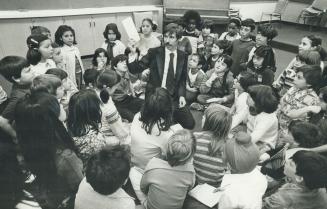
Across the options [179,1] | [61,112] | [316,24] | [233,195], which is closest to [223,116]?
[233,195]

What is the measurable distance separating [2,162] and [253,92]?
6.51 ft

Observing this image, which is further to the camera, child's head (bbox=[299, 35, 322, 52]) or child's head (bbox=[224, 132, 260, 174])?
child's head (bbox=[299, 35, 322, 52])

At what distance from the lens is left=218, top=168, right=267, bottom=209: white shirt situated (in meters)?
1.57

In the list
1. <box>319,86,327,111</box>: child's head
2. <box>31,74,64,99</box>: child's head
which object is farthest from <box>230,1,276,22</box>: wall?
<box>31,74,64,99</box>: child's head

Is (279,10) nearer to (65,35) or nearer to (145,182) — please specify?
(65,35)

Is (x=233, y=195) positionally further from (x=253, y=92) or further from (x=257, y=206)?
(x=253, y=92)

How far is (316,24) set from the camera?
322 inches

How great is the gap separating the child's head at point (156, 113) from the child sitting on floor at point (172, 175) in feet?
1.26

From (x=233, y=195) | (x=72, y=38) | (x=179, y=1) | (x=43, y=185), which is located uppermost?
(x=179, y=1)

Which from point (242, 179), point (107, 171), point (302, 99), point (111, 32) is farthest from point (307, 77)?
point (111, 32)

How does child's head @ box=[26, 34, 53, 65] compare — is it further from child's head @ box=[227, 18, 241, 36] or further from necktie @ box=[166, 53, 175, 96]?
child's head @ box=[227, 18, 241, 36]

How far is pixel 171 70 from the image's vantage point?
311cm

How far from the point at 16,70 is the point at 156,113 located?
50.1 inches

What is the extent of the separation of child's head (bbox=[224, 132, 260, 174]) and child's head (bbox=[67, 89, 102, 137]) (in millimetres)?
988
